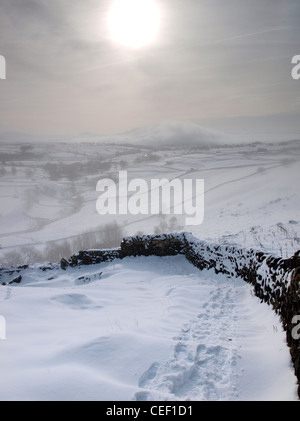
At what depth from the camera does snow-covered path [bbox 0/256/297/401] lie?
3.62m

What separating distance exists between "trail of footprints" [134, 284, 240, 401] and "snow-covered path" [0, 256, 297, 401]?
0.02 meters

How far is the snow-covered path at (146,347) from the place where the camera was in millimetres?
3621

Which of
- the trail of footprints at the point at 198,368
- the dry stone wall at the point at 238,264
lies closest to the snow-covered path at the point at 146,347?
the trail of footprints at the point at 198,368

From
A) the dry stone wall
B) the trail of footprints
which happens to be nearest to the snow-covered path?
the trail of footprints

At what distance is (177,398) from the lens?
3498 millimetres

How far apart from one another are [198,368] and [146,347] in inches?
38.1

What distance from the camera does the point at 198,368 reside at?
14.0 feet

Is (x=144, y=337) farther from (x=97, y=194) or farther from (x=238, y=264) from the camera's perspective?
(x=97, y=194)

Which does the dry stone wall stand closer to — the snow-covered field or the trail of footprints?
the snow-covered field

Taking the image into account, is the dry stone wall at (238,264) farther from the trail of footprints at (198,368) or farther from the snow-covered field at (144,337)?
the trail of footprints at (198,368)

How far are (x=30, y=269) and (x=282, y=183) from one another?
48134mm

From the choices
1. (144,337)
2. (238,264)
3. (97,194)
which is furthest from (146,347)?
(97,194)
